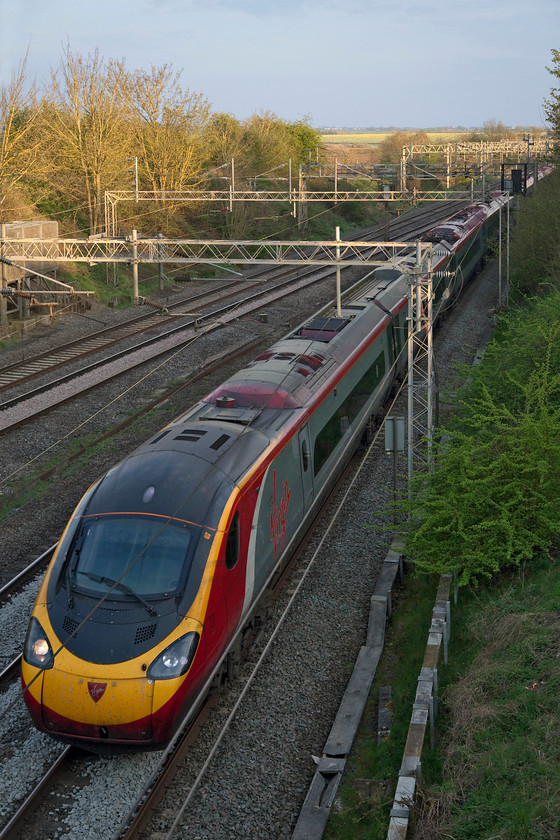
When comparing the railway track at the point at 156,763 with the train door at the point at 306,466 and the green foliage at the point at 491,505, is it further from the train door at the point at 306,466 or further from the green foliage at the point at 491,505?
the green foliage at the point at 491,505

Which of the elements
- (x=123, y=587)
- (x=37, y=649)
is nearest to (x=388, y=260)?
(x=123, y=587)

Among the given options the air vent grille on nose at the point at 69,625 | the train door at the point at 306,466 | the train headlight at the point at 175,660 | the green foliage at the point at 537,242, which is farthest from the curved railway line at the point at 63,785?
the green foliage at the point at 537,242

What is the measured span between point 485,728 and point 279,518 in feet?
14.2

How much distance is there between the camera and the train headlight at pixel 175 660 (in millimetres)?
8742

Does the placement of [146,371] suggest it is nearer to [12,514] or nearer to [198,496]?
[12,514]

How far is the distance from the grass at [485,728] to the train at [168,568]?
2.11 meters

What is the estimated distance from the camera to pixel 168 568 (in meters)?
9.45

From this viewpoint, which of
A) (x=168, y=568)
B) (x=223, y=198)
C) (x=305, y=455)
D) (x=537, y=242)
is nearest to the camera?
(x=168, y=568)

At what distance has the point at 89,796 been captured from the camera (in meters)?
8.76

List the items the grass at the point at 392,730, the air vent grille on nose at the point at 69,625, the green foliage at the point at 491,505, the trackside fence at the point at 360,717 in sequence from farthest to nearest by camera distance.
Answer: the green foliage at the point at 491,505
the air vent grille on nose at the point at 69,625
the grass at the point at 392,730
the trackside fence at the point at 360,717

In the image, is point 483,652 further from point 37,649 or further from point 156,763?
point 37,649

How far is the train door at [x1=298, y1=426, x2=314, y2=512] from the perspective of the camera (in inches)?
531

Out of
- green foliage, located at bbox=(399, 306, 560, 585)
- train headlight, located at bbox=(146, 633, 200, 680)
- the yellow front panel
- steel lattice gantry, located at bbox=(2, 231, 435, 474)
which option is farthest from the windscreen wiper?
steel lattice gantry, located at bbox=(2, 231, 435, 474)

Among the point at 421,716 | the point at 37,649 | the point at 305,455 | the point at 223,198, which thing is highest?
the point at 223,198
